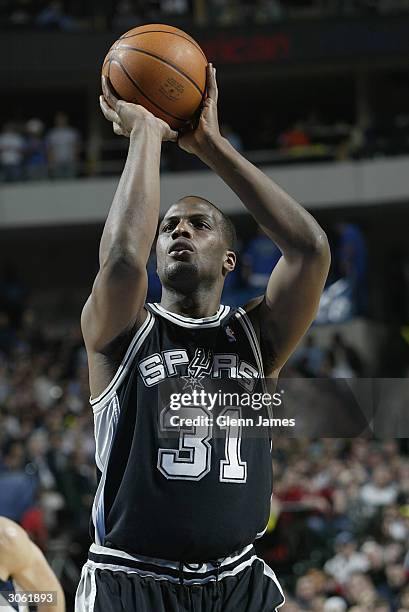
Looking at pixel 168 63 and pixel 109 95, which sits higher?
pixel 168 63

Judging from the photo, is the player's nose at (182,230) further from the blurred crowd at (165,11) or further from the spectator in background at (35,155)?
the blurred crowd at (165,11)

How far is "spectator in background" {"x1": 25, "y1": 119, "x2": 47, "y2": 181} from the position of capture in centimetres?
1727

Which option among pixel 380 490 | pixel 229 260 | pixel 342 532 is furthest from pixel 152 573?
pixel 380 490

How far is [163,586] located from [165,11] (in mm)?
16304

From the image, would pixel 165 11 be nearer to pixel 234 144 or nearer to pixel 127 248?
pixel 234 144

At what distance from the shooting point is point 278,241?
342 cm

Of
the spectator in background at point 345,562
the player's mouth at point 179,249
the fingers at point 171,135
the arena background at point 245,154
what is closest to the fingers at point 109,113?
the fingers at point 171,135

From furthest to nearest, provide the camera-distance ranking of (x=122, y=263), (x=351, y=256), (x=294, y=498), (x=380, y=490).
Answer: (x=351, y=256), (x=380, y=490), (x=294, y=498), (x=122, y=263)

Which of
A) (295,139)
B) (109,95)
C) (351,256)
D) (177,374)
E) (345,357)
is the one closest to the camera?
(177,374)

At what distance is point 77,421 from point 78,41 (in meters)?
8.54

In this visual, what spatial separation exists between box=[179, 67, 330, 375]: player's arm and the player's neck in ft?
0.48

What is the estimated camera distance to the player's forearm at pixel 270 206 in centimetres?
336

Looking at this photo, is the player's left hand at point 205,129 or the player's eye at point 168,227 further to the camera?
the player's eye at point 168,227

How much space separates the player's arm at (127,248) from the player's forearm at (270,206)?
9.3 inches
